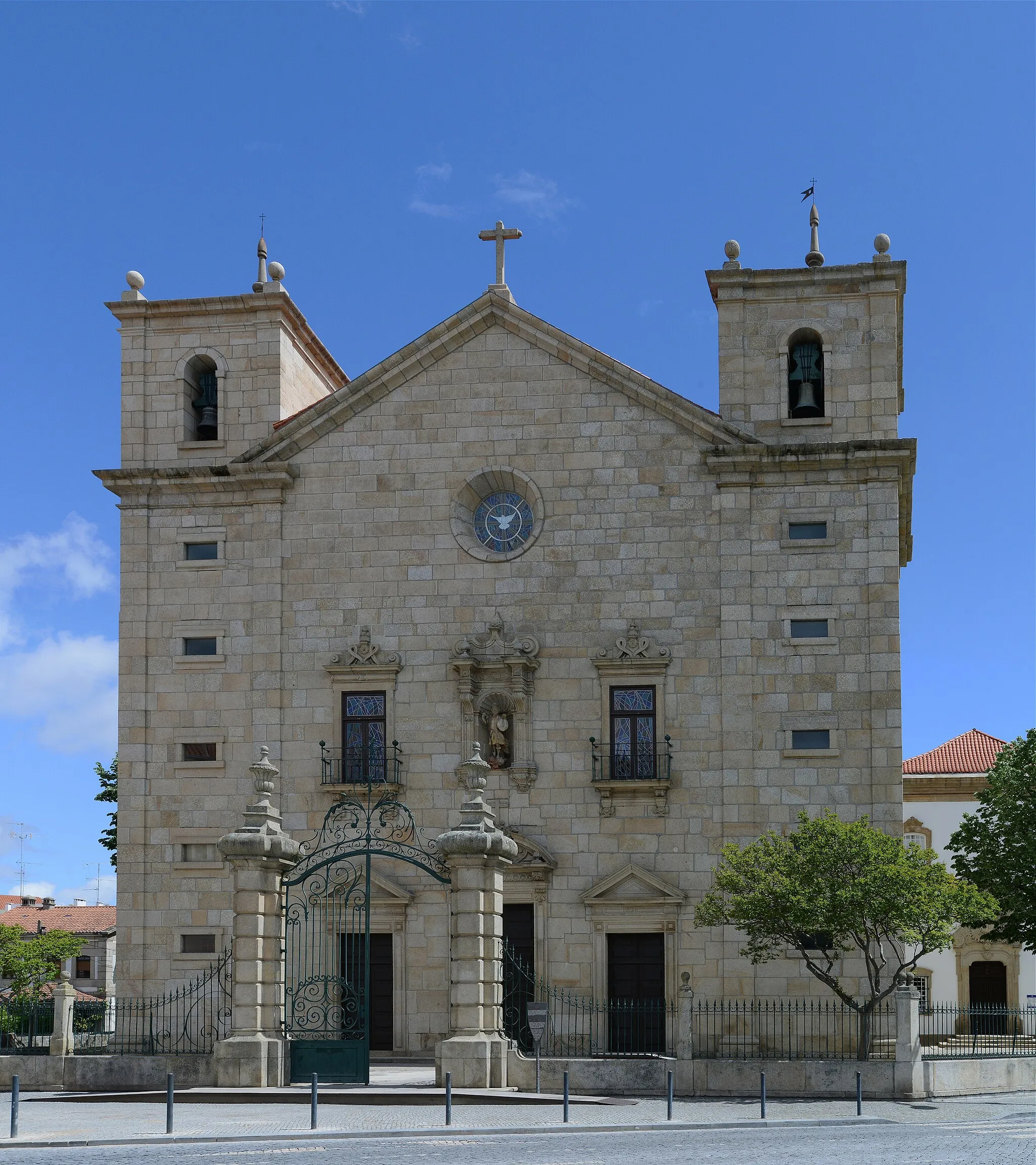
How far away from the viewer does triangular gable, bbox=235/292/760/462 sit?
107 ft

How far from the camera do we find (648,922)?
3056 centimetres

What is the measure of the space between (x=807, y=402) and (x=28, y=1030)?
18.1 m

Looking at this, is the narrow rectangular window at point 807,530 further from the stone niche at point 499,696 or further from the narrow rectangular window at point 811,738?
the stone niche at point 499,696

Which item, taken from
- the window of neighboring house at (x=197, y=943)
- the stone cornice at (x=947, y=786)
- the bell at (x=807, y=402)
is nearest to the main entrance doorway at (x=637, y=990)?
the window of neighboring house at (x=197, y=943)

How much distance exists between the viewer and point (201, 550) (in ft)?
110

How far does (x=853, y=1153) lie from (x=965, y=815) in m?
20.4

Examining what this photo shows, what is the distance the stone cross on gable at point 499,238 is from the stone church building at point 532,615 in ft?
0.17

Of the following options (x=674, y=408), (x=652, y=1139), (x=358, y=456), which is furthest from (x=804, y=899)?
(x=358, y=456)

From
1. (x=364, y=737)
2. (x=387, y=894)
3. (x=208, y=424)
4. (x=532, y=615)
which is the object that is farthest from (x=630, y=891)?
(x=208, y=424)

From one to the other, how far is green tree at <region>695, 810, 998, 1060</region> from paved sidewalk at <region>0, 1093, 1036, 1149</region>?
3.02 m

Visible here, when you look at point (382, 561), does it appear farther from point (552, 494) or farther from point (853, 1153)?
point (853, 1153)

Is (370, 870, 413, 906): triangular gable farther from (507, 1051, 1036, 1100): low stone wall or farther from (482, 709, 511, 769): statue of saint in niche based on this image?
(507, 1051, 1036, 1100): low stone wall

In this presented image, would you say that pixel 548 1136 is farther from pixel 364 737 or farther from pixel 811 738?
pixel 364 737

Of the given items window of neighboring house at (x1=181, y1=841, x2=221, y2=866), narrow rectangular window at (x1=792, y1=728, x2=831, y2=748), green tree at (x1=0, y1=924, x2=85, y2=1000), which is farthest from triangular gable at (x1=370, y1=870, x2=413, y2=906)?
green tree at (x1=0, y1=924, x2=85, y2=1000)
